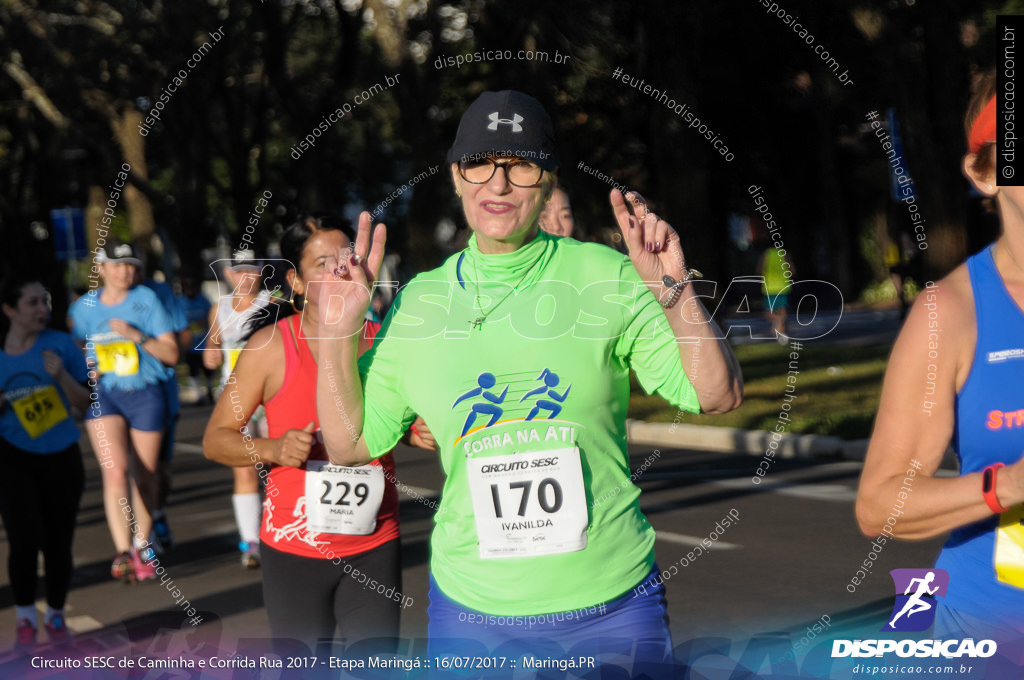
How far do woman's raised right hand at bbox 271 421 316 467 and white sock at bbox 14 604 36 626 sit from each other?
121 inches

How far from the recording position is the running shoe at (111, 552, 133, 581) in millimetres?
7910

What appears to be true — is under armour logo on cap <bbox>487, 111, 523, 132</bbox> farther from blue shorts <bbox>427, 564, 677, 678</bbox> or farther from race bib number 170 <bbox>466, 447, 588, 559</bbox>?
blue shorts <bbox>427, 564, 677, 678</bbox>

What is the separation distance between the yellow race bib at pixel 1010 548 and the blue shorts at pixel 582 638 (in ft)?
2.59

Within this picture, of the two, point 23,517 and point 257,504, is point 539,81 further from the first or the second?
point 23,517

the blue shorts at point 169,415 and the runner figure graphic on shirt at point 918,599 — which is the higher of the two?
the runner figure graphic on shirt at point 918,599

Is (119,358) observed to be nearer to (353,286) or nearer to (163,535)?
(163,535)

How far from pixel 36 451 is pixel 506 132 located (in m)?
4.71

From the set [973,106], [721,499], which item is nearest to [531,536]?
[973,106]

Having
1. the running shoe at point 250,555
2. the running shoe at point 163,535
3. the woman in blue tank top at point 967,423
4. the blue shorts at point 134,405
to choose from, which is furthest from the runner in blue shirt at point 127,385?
the woman in blue tank top at point 967,423

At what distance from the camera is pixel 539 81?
19.8 metres

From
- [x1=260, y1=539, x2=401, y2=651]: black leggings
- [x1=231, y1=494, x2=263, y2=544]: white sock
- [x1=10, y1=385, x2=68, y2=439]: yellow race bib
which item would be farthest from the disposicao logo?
[x1=231, y1=494, x2=263, y2=544]: white sock

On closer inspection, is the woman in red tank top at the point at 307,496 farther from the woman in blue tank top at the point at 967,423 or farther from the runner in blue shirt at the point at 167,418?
the runner in blue shirt at the point at 167,418

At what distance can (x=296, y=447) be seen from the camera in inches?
159

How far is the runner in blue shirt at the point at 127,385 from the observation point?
316 inches
